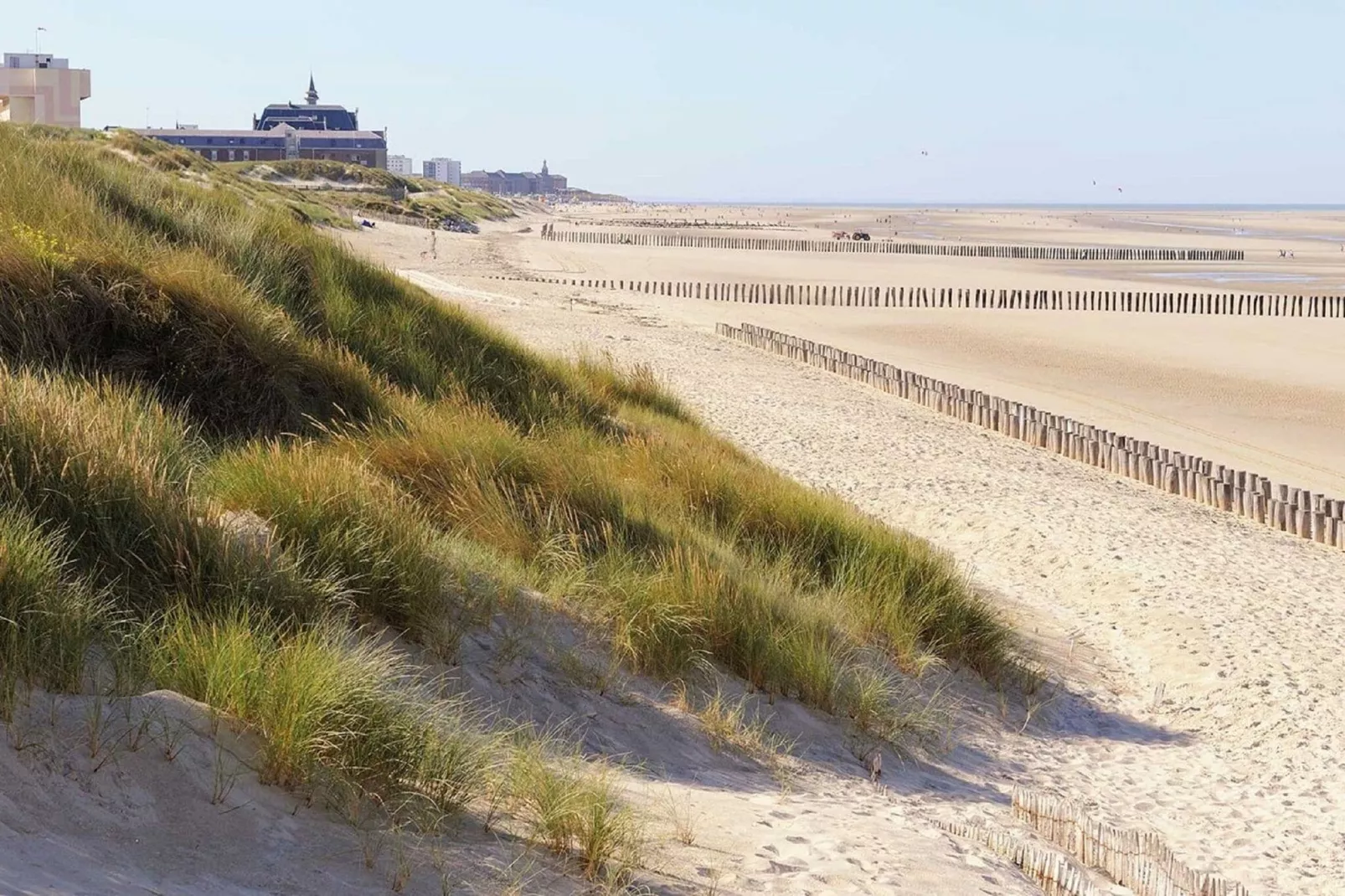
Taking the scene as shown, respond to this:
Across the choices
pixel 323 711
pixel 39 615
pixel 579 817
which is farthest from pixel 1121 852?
pixel 39 615

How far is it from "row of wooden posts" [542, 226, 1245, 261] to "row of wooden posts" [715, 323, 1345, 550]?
5269cm

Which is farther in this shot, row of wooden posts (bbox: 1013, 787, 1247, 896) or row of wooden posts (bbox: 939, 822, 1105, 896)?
row of wooden posts (bbox: 1013, 787, 1247, 896)

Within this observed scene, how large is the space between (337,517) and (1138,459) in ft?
38.2

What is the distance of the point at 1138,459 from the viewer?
15328 mm

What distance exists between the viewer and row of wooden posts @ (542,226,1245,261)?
71.6 m

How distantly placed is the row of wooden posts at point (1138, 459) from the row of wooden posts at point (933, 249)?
52.7 meters

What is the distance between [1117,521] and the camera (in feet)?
39.2

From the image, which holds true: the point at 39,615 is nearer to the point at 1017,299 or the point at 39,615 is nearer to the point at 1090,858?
the point at 1090,858

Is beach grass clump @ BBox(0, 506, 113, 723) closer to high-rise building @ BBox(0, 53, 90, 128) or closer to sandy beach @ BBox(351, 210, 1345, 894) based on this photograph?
sandy beach @ BBox(351, 210, 1345, 894)

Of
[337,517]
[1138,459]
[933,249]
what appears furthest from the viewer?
[933,249]

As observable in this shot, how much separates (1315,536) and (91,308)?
1062 centimetres

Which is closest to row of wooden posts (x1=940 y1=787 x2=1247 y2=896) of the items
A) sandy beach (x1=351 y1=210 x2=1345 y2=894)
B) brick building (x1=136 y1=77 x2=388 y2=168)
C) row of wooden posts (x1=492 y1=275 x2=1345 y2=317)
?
sandy beach (x1=351 y1=210 x2=1345 y2=894)

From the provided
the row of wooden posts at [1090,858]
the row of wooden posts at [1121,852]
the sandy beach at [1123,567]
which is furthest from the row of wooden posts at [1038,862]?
the sandy beach at [1123,567]

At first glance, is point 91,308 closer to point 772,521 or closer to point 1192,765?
point 772,521
